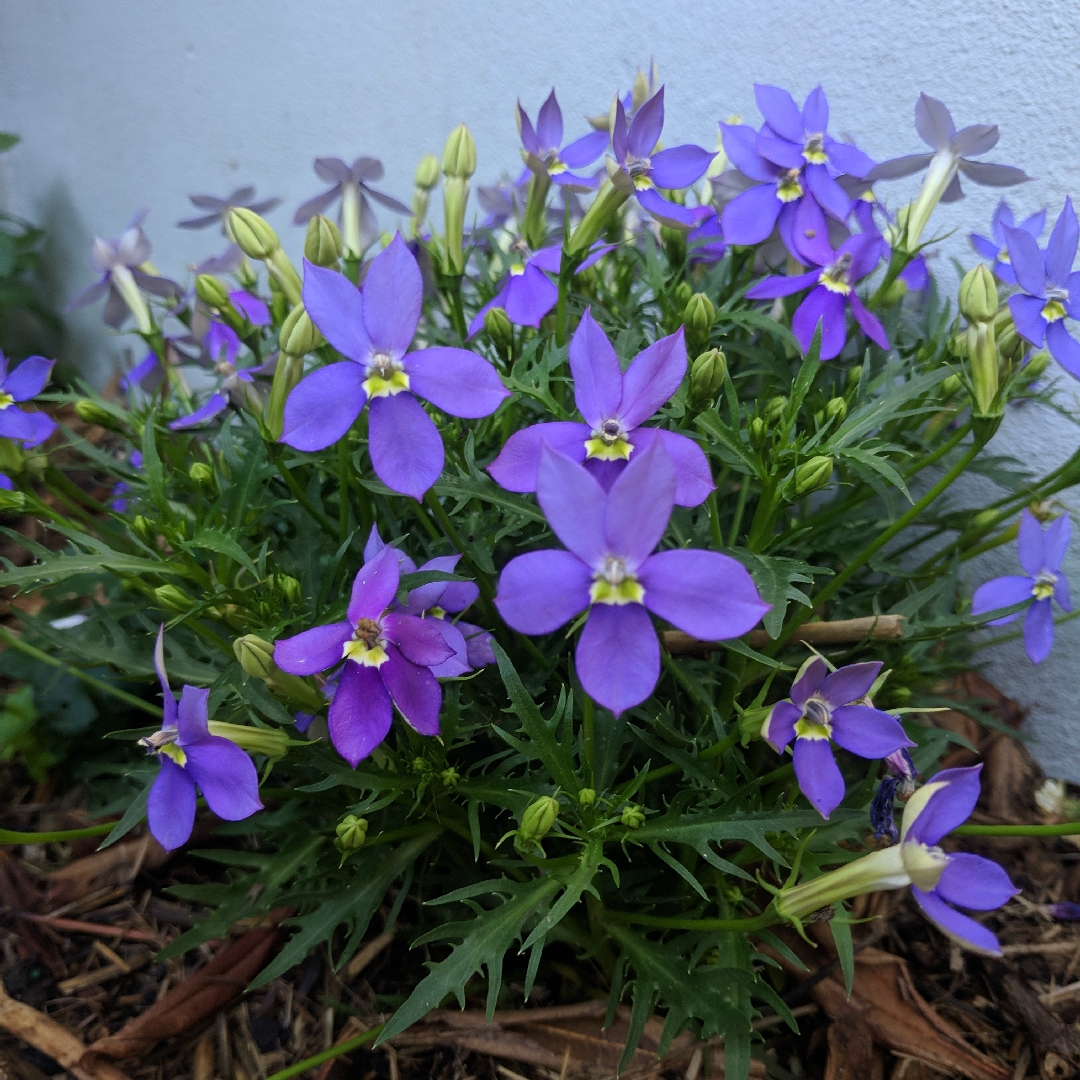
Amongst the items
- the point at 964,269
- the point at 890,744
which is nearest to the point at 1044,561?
the point at 890,744

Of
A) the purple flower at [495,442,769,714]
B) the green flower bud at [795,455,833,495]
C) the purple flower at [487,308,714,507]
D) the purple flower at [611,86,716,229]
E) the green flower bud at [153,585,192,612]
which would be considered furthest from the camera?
the purple flower at [611,86,716,229]

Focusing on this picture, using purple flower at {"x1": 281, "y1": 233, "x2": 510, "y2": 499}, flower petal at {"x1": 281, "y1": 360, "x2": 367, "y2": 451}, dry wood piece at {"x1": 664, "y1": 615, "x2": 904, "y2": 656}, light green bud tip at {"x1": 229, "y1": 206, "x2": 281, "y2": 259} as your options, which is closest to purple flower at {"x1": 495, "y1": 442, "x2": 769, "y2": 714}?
purple flower at {"x1": 281, "y1": 233, "x2": 510, "y2": 499}

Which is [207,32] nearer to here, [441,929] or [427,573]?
[427,573]

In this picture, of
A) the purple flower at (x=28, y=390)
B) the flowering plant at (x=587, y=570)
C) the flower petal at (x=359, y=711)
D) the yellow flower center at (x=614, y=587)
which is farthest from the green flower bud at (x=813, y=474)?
the purple flower at (x=28, y=390)

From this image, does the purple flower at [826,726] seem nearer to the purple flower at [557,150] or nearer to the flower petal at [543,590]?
the flower petal at [543,590]

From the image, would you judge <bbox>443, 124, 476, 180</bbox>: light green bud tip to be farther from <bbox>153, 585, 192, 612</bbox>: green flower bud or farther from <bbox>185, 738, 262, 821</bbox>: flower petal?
<bbox>185, 738, 262, 821</bbox>: flower petal
